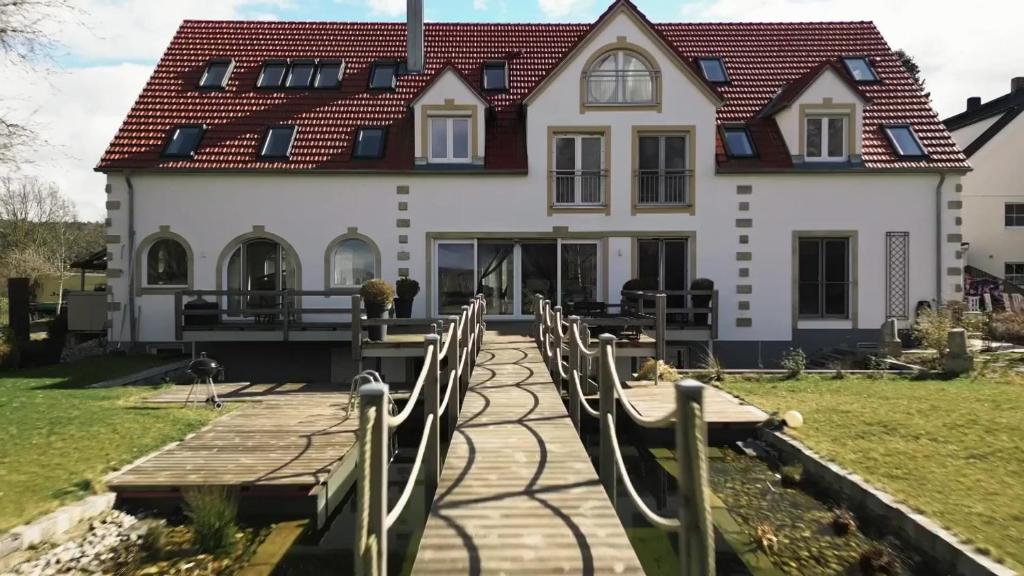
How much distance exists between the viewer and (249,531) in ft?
21.0

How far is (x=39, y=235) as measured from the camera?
35688 millimetres

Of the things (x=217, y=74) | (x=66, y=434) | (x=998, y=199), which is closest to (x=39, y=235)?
(x=217, y=74)

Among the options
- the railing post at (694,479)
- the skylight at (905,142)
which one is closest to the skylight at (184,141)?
the railing post at (694,479)

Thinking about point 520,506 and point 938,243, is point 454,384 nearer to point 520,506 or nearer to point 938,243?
point 520,506

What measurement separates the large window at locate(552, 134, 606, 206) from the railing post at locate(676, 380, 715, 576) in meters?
13.7

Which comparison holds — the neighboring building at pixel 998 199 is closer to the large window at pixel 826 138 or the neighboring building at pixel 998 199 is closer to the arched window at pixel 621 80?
the large window at pixel 826 138

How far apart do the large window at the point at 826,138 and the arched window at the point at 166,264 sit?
51.1 feet

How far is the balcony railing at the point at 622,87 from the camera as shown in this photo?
16656 mm

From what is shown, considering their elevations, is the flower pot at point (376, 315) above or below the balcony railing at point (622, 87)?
below

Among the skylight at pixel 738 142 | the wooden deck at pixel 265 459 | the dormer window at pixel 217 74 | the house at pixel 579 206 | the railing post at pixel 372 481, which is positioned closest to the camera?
the railing post at pixel 372 481

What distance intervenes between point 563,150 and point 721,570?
41.1 ft

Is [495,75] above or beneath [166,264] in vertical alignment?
above

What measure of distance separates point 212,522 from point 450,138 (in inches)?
487

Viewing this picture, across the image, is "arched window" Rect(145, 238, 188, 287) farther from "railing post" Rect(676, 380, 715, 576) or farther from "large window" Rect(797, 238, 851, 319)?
"railing post" Rect(676, 380, 715, 576)
